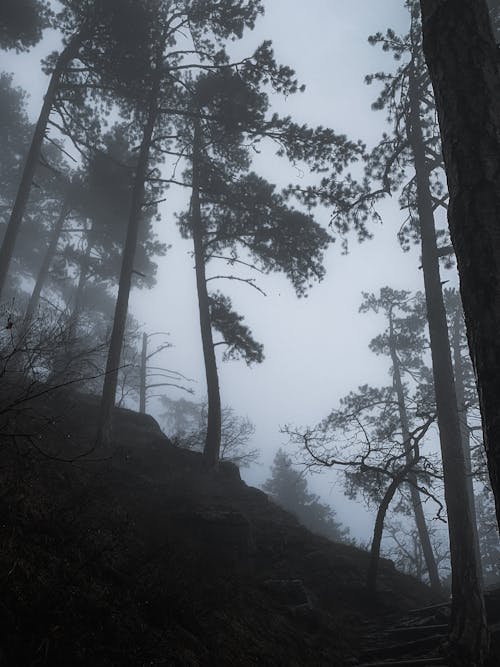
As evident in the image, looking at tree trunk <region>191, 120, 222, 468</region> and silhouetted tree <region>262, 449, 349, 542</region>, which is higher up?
tree trunk <region>191, 120, 222, 468</region>

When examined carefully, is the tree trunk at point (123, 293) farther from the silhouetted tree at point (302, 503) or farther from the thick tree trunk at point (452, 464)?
the silhouetted tree at point (302, 503)

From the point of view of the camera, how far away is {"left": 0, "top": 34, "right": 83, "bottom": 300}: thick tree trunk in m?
11.4

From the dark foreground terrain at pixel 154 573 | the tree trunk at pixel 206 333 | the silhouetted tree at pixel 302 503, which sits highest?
the tree trunk at pixel 206 333

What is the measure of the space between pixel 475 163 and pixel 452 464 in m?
6.86

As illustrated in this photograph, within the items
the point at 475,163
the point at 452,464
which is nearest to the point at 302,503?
the point at 452,464

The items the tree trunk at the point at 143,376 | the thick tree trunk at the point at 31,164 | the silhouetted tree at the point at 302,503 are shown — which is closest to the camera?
the thick tree trunk at the point at 31,164

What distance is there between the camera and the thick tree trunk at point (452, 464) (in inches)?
251

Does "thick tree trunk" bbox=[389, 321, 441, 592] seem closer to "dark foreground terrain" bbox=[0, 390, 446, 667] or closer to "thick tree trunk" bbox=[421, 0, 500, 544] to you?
"dark foreground terrain" bbox=[0, 390, 446, 667]

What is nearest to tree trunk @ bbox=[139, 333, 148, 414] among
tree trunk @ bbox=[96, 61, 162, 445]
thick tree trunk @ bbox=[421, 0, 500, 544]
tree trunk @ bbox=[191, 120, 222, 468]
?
tree trunk @ bbox=[191, 120, 222, 468]

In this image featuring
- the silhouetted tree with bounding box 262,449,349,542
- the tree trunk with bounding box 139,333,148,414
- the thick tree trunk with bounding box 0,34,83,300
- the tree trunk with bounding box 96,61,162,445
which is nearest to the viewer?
the tree trunk with bounding box 96,61,162,445

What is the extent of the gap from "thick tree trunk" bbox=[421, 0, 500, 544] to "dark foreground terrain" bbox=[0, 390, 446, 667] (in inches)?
98.6

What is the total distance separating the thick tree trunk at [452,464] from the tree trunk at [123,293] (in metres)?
6.92

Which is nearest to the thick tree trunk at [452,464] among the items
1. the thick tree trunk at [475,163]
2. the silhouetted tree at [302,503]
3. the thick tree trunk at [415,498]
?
the thick tree trunk at [415,498]

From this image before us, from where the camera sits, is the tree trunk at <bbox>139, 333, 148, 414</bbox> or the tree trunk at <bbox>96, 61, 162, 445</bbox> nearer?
the tree trunk at <bbox>96, 61, 162, 445</bbox>
